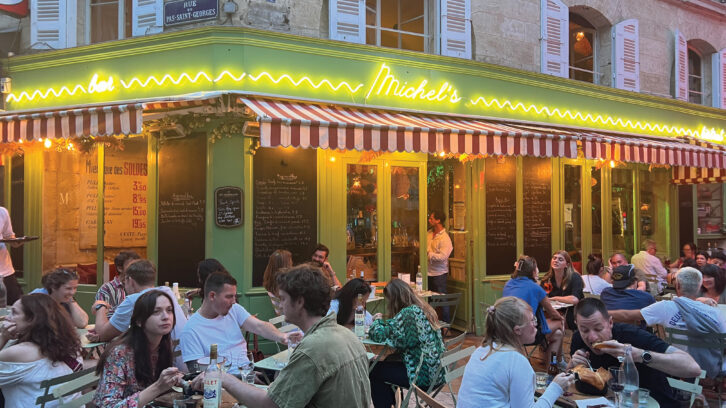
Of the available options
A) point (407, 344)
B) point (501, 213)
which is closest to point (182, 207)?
point (407, 344)

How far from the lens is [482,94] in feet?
30.8

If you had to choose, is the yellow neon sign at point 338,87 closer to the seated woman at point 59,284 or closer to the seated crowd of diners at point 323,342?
the seated crowd of diners at point 323,342

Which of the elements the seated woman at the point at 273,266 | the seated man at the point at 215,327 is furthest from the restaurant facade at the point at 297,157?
the seated man at the point at 215,327

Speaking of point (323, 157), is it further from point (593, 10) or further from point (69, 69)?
point (593, 10)

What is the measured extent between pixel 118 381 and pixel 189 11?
19.8 ft

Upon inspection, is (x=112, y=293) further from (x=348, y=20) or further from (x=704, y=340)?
(x=704, y=340)

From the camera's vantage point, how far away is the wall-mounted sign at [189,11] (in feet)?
25.5

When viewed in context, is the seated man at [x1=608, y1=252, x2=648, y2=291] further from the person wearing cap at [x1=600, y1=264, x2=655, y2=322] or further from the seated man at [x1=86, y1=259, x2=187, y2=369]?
the seated man at [x1=86, y1=259, x2=187, y2=369]

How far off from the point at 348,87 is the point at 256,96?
1456mm

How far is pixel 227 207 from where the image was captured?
24.9ft

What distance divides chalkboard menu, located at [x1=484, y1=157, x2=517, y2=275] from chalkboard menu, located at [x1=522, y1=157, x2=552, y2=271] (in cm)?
30

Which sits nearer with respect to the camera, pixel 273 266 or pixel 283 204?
pixel 273 266

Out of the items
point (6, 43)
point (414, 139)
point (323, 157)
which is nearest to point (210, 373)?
point (414, 139)

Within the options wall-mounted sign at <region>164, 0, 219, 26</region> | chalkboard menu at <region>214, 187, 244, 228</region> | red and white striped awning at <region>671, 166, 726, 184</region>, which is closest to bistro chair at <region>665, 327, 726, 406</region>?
chalkboard menu at <region>214, 187, 244, 228</region>
